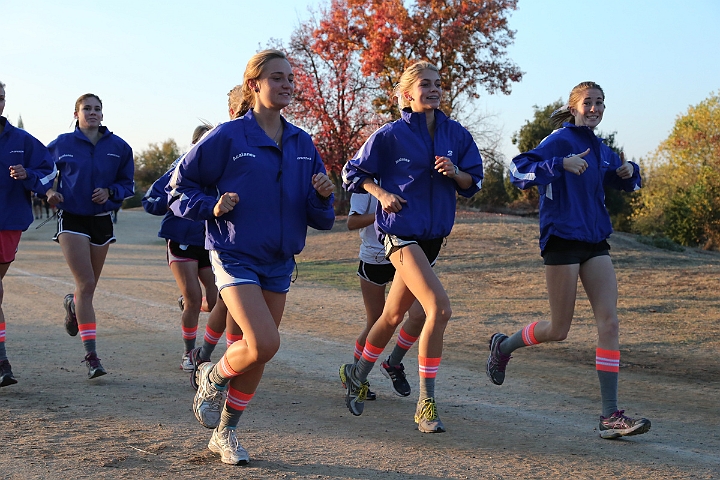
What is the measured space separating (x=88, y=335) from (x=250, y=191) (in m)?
3.30

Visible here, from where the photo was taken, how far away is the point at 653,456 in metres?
4.80

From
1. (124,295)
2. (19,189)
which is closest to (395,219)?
(19,189)

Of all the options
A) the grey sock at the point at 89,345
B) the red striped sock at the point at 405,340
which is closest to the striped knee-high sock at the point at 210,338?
the grey sock at the point at 89,345

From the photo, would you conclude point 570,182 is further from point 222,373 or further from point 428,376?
point 222,373

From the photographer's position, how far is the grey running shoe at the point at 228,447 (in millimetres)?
4535

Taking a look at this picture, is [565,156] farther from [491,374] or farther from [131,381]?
[131,381]

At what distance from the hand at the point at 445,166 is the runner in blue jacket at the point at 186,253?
2385mm

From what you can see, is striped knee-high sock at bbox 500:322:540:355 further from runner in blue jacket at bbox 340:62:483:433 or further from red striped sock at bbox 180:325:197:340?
red striped sock at bbox 180:325:197:340

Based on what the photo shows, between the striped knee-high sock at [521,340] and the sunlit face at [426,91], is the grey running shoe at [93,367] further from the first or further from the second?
the sunlit face at [426,91]

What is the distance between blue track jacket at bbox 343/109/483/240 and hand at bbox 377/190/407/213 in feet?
0.22

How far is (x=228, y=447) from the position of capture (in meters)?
4.60

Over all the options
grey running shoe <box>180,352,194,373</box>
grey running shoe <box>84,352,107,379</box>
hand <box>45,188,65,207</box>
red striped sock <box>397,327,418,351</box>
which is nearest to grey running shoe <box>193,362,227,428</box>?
red striped sock <box>397,327,418,351</box>

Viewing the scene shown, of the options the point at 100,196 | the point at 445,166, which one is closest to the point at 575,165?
the point at 445,166

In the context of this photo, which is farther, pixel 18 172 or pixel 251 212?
pixel 18 172
